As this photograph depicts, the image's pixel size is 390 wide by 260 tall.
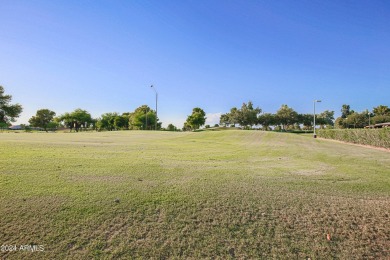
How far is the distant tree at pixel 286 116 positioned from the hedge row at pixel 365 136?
51.7 metres

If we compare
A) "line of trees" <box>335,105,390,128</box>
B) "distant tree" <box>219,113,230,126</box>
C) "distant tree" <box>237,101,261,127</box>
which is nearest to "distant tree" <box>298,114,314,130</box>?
"line of trees" <box>335,105,390,128</box>

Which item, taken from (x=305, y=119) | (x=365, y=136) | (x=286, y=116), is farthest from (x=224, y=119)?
(x=365, y=136)

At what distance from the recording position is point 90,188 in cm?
540

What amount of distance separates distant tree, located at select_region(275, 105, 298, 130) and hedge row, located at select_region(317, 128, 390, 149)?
51679 millimetres

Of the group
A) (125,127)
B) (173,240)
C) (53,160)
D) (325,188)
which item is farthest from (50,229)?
(125,127)

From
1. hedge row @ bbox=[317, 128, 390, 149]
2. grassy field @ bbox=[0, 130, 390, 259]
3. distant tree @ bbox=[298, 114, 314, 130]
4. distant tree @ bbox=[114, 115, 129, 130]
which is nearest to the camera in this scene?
grassy field @ bbox=[0, 130, 390, 259]

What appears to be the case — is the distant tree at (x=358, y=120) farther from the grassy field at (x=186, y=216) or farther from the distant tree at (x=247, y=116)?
the grassy field at (x=186, y=216)

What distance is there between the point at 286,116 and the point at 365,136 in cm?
6113

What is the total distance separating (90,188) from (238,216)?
11.9 feet

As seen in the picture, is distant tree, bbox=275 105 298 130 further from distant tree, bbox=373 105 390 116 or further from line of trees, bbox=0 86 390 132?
distant tree, bbox=373 105 390 116

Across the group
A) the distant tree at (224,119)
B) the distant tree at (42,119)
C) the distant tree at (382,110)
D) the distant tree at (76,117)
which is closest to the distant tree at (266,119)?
the distant tree at (224,119)

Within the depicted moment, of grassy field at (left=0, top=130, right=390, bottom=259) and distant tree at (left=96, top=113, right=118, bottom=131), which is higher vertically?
distant tree at (left=96, top=113, right=118, bottom=131)

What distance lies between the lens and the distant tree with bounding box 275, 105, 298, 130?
272 feet

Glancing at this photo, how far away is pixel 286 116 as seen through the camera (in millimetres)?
82688
